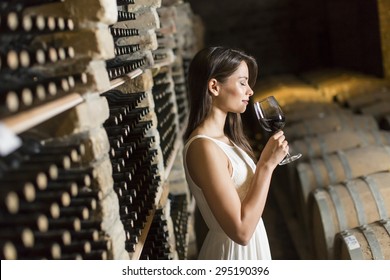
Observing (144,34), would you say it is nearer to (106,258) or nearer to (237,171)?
(237,171)

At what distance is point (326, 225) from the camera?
353cm

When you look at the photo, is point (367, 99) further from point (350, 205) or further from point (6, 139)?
point (6, 139)

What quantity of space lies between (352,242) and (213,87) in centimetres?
127

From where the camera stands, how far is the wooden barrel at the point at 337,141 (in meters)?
4.69

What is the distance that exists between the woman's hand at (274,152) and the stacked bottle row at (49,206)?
30.2 inches

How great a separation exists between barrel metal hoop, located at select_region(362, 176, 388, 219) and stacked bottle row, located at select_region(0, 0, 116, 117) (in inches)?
85.5

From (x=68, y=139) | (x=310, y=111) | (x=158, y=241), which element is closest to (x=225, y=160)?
(x=68, y=139)

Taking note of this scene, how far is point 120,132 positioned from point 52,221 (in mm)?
793

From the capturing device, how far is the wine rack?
1.38 meters

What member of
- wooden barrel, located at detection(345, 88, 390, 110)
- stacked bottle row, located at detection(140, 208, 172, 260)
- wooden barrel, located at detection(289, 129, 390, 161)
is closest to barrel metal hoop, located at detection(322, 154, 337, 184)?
wooden barrel, located at detection(289, 129, 390, 161)

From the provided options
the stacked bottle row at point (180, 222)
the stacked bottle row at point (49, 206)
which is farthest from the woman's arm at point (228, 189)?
the stacked bottle row at point (180, 222)
